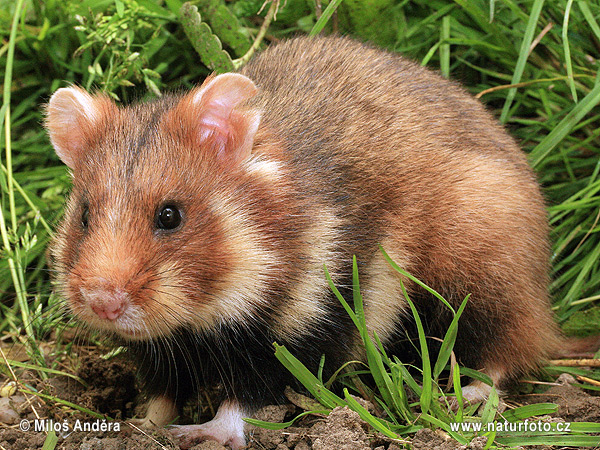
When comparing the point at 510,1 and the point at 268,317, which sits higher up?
the point at 510,1

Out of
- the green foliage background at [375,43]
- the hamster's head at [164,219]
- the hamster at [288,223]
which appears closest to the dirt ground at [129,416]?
the hamster at [288,223]

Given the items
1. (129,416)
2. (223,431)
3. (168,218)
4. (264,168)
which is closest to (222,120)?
(264,168)

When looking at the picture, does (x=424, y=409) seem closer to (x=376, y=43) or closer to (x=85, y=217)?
(x=85, y=217)

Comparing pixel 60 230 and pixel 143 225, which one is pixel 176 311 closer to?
pixel 143 225

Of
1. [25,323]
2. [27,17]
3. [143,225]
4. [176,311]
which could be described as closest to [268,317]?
[176,311]

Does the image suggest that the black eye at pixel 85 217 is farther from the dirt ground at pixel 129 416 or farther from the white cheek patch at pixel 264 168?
the dirt ground at pixel 129 416

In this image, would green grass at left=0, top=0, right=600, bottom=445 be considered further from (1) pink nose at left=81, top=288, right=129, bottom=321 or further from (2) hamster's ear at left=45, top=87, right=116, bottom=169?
(1) pink nose at left=81, top=288, right=129, bottom=321
